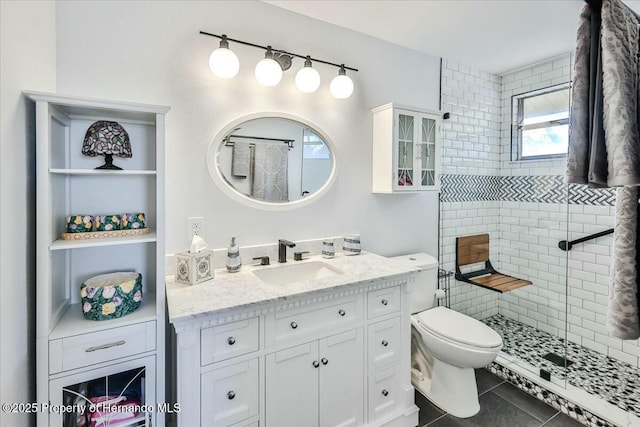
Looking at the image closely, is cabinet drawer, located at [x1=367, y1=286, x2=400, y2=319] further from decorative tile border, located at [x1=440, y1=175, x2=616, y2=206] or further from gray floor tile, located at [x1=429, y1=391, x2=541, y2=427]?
decorative tile border, located at [x1=440, y1=175, x2=616, y2=206]

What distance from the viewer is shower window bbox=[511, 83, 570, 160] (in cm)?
254

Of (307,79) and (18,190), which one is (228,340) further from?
(307,79)

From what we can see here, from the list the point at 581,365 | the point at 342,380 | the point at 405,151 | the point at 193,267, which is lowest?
the point at 581,365

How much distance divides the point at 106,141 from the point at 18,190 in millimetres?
349

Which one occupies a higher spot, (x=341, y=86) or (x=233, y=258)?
(x=341, y=86)

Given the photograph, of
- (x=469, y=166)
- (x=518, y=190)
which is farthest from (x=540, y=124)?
(x=469, y=166)

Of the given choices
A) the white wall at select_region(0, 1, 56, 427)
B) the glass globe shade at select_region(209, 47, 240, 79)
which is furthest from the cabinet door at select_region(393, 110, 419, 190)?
the white wall at select_region(0, 1, 56, 427)

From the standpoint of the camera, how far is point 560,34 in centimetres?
214

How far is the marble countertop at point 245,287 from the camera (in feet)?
3.85

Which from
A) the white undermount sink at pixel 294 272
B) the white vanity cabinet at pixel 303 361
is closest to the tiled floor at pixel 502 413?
the white vanity cabinet at pixel 303 361

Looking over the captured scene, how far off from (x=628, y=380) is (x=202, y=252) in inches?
114

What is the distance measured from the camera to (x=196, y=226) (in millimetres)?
1639

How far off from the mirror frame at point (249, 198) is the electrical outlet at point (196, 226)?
0.21 meters

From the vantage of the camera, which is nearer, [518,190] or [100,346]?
[100,346]
